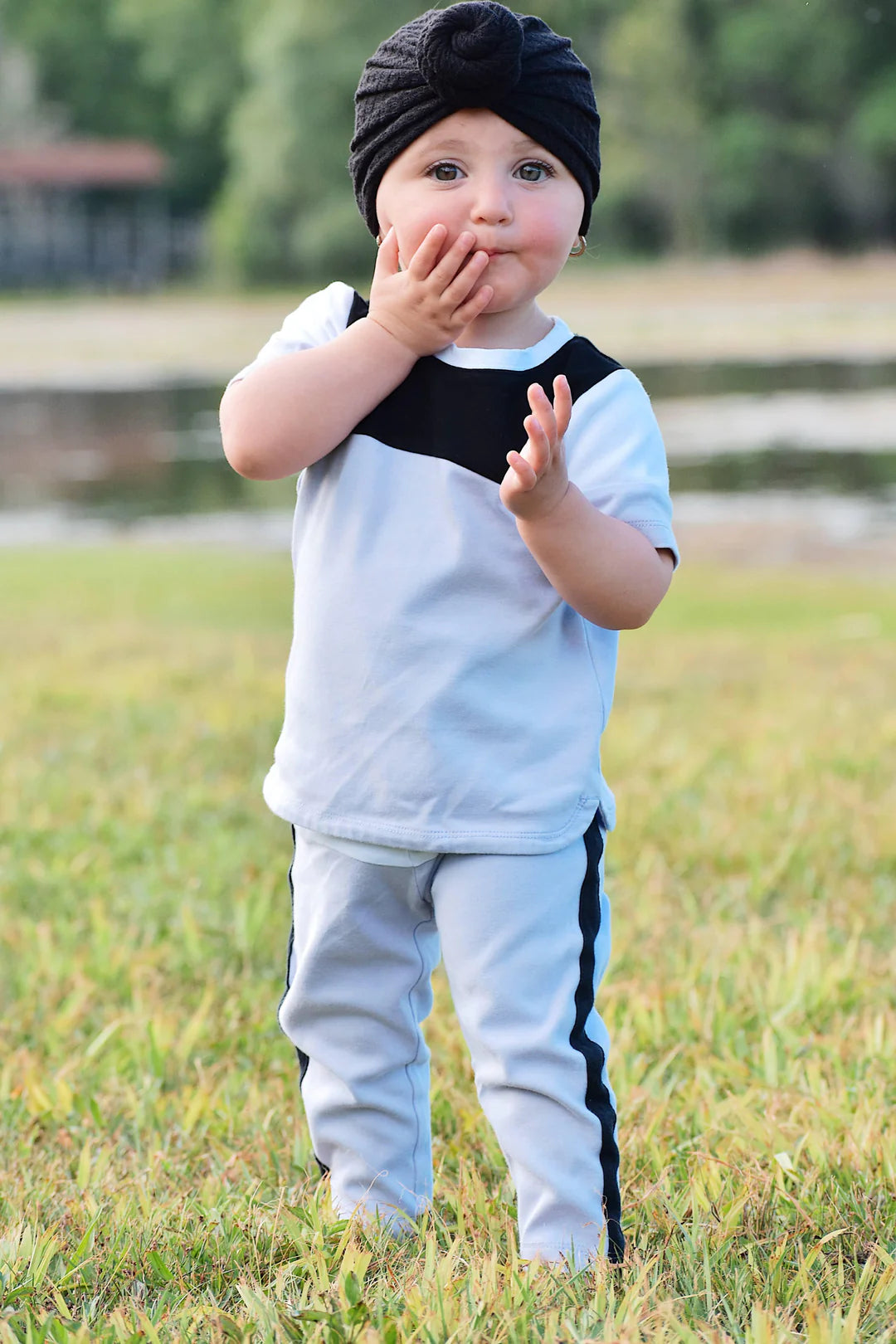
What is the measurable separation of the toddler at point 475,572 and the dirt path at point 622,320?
77.7 ft

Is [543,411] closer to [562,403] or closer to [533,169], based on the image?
[562,403]

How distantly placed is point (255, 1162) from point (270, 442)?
3.57 ft

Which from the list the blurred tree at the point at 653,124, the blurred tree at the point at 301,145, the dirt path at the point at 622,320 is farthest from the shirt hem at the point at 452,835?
the blurred tree at the point at 301,145

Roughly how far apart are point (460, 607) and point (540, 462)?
9.1 inches

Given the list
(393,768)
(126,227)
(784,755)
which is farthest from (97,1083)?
(126,227)

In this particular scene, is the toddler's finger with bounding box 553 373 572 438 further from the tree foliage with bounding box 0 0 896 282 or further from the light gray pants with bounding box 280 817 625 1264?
the tree foliage with bounding box 0 0 896 282

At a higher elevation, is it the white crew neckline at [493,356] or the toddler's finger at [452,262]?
the toddler's finger at [452,262]

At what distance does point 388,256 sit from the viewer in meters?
1.89

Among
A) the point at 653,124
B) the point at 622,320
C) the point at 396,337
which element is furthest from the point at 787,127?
the point at 396,337

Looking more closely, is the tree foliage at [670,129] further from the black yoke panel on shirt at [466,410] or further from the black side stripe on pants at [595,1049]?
the black side stripe on pants at [595,1049]

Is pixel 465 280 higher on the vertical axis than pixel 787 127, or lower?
lower

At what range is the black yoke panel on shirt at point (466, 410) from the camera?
1846 millimetres

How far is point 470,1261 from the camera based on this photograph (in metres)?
1.90

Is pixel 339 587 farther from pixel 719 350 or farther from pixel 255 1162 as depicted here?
pixel 719 350
